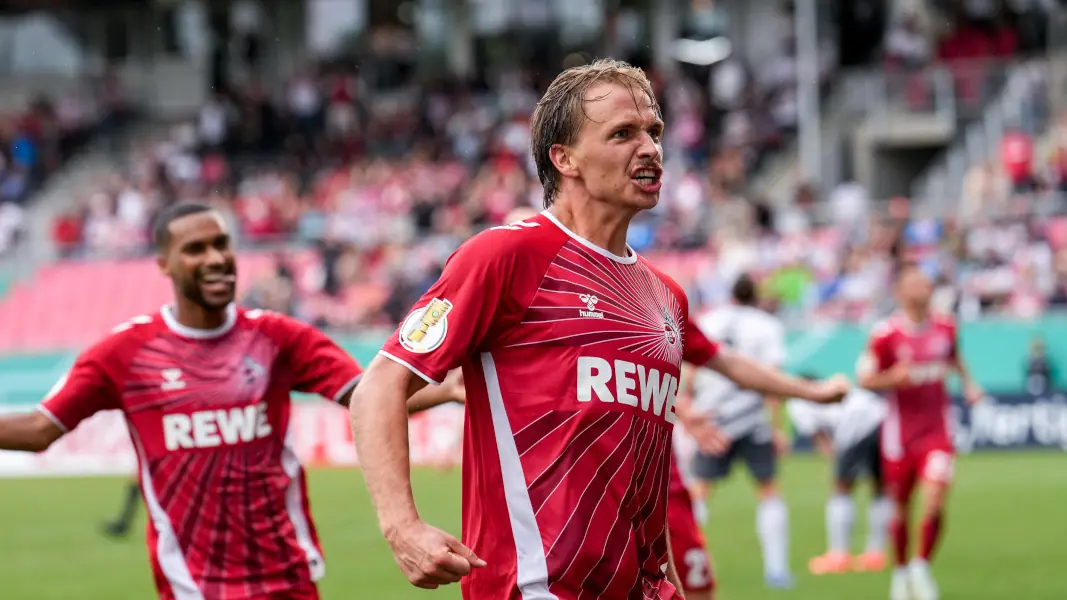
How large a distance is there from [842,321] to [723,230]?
109 inches

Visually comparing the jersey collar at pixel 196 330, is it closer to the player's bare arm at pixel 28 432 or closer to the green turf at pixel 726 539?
the player's bare arm at pixel 28 432

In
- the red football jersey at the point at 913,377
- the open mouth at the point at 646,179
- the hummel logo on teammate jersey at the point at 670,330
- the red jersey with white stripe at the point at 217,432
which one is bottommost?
the red football jersey at the point at 913,377

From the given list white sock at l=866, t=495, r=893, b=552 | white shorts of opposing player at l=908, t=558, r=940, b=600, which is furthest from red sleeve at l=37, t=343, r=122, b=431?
white sock at l=866, t=495, r=893, b=552

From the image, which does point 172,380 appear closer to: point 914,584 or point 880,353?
Answer: point 914,584

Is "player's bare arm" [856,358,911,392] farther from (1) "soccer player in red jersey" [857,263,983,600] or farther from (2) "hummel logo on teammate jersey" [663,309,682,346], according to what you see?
(2) "hummel logo on teammate jersey" [663,309,682,346]

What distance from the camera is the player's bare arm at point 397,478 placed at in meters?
3.87

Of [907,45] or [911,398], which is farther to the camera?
[907,45]

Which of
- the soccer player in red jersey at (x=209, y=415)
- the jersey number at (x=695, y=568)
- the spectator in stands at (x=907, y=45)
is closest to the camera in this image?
the soccer player in red jersey at (x=209, y=415)

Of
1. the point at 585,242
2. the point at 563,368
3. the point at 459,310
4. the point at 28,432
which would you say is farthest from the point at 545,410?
the point at 28,432

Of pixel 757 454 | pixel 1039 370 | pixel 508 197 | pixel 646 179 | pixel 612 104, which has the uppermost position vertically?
pixel 612 104

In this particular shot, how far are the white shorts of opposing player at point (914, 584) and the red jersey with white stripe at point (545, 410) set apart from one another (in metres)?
6.90

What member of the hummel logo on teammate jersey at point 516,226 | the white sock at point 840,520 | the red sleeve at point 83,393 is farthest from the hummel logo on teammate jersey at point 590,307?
the white sock at point 840,520

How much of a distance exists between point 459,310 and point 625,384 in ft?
1.80

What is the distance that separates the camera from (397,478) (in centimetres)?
400
